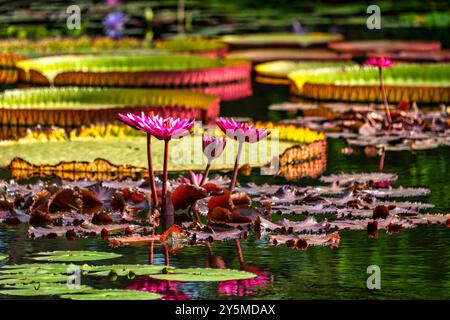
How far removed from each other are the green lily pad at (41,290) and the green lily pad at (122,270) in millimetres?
254

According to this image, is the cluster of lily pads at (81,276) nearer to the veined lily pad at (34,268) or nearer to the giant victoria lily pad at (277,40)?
the veined lily pad at (34,268)

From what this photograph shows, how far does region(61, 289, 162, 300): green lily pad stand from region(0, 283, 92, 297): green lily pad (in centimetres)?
5

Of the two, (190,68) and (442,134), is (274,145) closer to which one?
(442,134)

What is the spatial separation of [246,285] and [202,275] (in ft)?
0.62

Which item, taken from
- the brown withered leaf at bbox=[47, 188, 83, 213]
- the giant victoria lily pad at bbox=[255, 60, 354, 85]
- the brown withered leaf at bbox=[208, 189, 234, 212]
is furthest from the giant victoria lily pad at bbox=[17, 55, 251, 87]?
the brown withered leaf at bbox=[208, 189, 234, 212]

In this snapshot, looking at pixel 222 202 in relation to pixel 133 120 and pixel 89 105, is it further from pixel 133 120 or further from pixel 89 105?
pixel 89 105

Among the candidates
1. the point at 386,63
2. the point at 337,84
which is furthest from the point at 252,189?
the point at 337,84

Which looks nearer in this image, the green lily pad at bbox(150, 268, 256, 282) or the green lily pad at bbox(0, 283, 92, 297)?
the green lily pad at bbox(0, 283, 92, 297)

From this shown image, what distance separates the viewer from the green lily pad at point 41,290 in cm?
532

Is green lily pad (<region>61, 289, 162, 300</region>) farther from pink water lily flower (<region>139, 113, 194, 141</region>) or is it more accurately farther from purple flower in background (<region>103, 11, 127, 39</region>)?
purple flower in background (<region>103, 11, 127, 39</region>)

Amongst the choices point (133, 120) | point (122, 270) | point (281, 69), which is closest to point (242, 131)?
point (133, 120)

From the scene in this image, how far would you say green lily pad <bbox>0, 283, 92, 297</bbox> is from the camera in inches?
209

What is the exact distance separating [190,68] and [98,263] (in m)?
9.80
